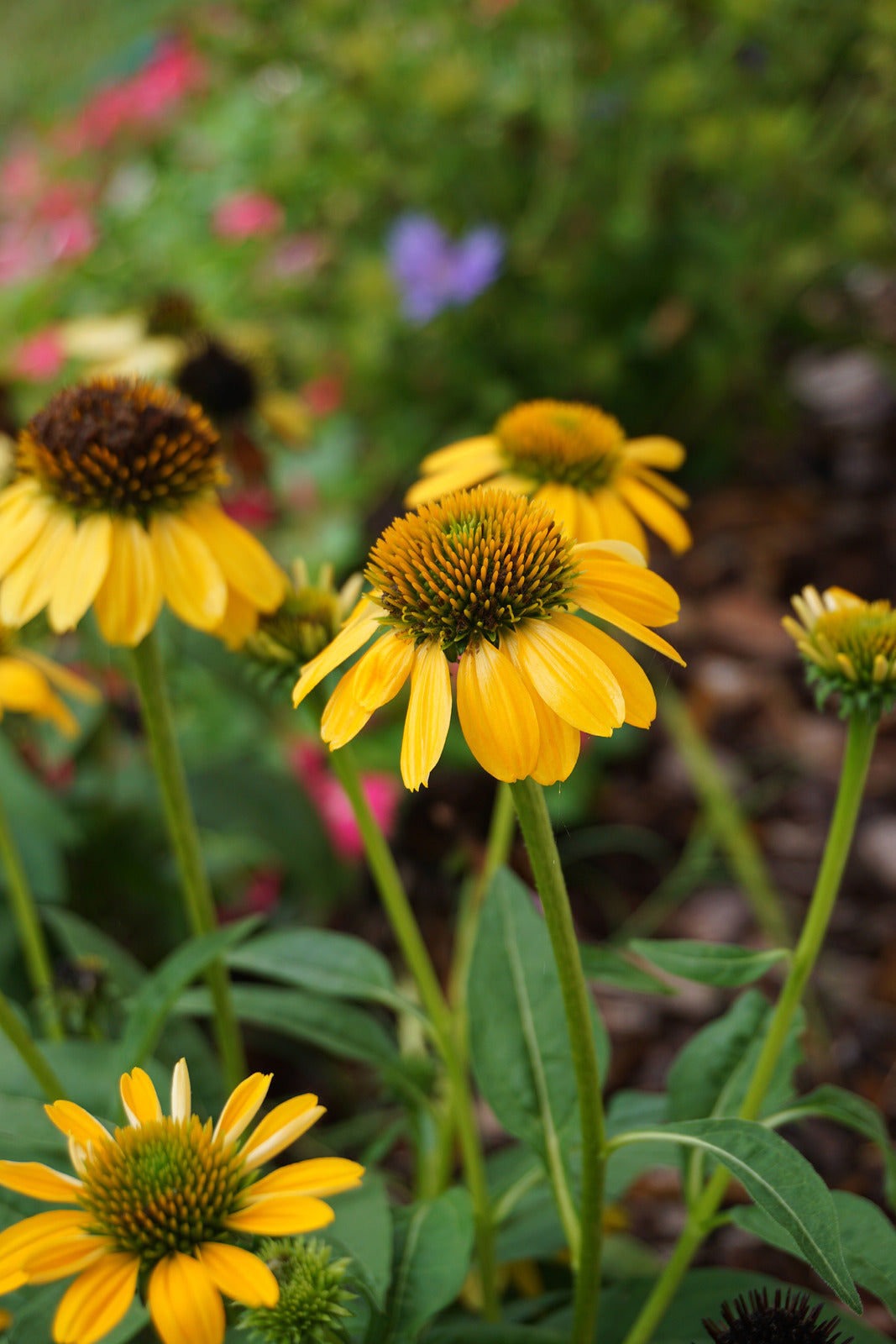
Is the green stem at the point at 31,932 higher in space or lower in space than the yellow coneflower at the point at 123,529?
lower

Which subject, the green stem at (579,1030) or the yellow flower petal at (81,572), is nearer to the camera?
the green stem at (579,1030)

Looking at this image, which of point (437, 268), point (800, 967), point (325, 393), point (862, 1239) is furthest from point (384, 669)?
point (325, 393)

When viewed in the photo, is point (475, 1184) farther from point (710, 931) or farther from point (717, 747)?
point (717, 747)

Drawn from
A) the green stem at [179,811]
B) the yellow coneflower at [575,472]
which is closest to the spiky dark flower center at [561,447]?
the yellow coneflower at [575,472]

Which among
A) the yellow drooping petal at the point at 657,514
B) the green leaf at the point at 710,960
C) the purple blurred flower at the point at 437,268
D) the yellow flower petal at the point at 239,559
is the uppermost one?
the purple blurred flower at the point at 437,268

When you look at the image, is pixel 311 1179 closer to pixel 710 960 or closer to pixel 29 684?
pixel 710 960

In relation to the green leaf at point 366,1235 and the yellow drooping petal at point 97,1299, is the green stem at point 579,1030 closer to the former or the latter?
the green leaf at point 366,1235

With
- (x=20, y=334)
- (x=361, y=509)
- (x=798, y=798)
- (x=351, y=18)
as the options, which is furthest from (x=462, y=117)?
(x=798, y=798)
